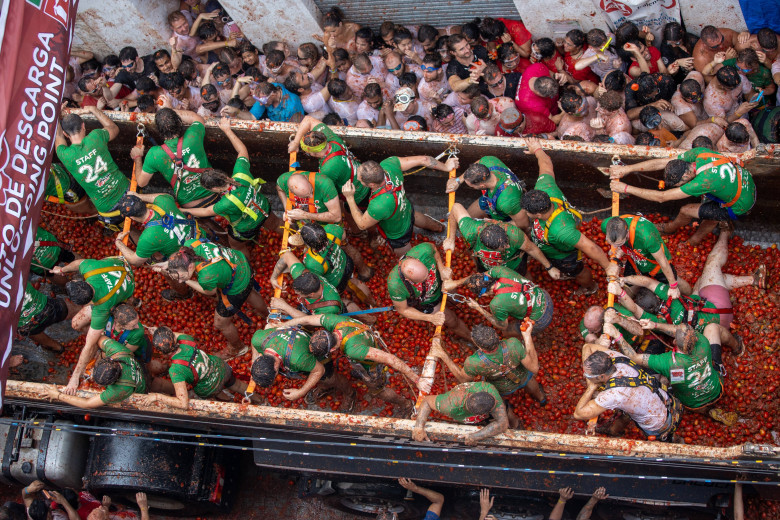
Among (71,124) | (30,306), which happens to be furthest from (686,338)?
(30,306)

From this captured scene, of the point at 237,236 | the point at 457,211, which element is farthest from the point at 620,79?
the point at 237,236

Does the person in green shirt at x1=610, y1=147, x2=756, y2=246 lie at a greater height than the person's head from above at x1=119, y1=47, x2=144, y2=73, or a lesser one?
lesser

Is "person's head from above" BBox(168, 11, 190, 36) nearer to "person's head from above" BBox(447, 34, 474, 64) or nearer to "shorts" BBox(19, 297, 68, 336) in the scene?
"person's head from above" BBox(447, 34, 474, 64)

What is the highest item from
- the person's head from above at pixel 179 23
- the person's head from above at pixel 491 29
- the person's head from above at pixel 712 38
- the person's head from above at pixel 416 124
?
the person's head from above at pixel 179 23

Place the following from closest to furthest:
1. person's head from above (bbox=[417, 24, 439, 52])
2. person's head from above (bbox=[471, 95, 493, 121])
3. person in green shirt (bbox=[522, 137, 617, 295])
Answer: person in green shirt (bbox=[522, 137, 617, 295]) → person's head from above (bbox=[471, 95, 493, 121]) → person's head from above (bbox=[417, 24, 439, 52])

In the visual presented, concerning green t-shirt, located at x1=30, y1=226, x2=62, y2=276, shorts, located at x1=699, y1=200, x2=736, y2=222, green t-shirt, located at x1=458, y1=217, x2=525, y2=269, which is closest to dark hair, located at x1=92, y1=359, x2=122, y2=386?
green t-shirt, located at x1=30, y1=226, x2=62, y2=276

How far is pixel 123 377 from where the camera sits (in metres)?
7.15

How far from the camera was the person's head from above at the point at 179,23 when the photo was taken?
10273 millimetres

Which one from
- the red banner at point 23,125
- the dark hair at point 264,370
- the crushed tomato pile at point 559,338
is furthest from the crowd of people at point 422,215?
the red banner at point 23,125

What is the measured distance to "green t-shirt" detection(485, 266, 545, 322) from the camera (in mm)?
6926

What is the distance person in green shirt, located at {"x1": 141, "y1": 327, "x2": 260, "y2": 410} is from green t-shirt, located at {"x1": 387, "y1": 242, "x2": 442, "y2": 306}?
2.12m

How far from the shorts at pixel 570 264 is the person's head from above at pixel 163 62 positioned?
6.08 meters

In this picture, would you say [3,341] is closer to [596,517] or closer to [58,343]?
[58,343]

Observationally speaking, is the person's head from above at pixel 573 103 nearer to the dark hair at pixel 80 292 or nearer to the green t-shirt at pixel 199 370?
the green t-shirt at pixel 199 370
